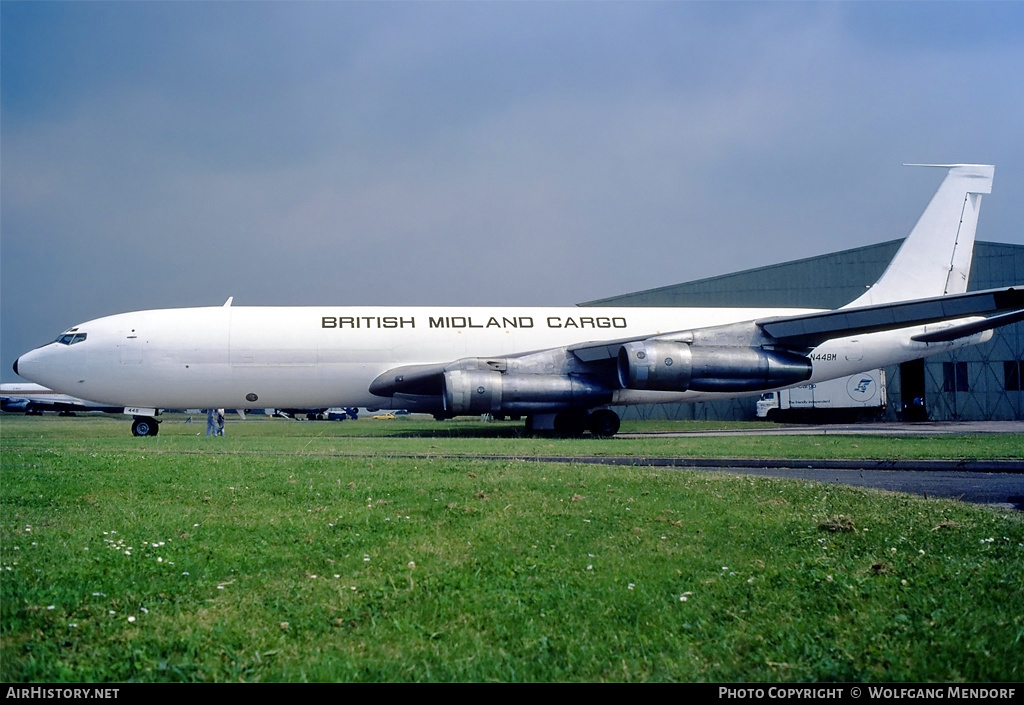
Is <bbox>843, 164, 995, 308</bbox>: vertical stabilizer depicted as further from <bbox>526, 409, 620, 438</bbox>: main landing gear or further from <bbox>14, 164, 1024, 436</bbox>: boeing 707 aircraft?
<bbox>526, 409, 620, 438</bbox>: main landing gear

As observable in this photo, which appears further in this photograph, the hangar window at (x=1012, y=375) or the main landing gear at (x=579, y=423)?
the hangar window at (x=1012, y=375)

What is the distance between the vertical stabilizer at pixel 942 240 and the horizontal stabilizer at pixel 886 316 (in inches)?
255

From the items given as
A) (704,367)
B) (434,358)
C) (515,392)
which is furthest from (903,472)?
(434,358)

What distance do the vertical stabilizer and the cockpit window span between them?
28173 mm

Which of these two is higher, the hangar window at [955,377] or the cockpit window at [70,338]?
the cockpit window at [70,338]

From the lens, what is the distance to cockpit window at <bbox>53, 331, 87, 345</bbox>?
2553 cm

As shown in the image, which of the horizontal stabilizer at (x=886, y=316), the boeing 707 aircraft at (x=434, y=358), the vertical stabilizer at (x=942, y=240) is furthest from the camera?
the vertical stabilizer at (x=942, y=240)

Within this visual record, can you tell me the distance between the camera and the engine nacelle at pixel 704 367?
23.8m

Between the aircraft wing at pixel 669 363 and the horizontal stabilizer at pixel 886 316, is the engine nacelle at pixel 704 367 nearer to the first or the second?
the aircraft wing at pixel 669 363

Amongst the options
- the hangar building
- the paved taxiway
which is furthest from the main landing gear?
the hangar building

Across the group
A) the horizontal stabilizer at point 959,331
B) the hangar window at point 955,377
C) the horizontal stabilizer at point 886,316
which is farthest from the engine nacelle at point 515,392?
the hangar window at point 955,377

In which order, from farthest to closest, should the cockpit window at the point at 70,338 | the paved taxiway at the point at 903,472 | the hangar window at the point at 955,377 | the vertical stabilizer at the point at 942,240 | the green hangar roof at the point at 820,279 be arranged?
the hangar window at the point at 955,377 < the green hangar roof at the point at 820,279 < the vertical stabilizer at the point at 942,240 < the cockpit window at the point at 70,338 < the paved taxiway at the point at 903,472

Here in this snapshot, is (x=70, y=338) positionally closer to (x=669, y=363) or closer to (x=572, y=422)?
(x=572, y=422)

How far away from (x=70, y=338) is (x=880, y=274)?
1605 inches
